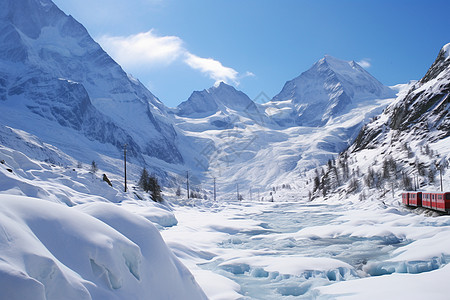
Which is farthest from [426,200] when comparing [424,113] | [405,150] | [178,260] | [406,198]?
[424,113]

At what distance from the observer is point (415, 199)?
164 feet

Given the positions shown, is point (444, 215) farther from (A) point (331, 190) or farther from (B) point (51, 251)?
(A) point (331, 190)

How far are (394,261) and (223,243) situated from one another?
12472mm

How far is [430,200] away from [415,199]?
6899 millimetres

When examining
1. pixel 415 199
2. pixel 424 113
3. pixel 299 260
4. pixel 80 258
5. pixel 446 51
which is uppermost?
pixel 446 51

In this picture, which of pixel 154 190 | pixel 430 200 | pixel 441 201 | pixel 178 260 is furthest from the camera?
pixel 154 190

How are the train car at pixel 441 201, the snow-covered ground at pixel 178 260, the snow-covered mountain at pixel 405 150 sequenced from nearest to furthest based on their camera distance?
the snow-covered ground at pixel 178 260
the train car at pixel 441 201
the snow-covered mountain at pixel 405 150

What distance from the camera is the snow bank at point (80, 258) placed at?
4.99 metres

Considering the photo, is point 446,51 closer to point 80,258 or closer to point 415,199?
point 415,199

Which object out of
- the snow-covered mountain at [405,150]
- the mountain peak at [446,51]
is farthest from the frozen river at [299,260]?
the mountain peak at [446,51]

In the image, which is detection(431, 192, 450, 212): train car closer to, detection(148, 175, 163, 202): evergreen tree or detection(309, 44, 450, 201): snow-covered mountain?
detection(309, 44, 450, 201): snow-covered mountain

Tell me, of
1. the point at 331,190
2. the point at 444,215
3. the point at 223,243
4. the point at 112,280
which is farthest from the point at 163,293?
the point at 331,190

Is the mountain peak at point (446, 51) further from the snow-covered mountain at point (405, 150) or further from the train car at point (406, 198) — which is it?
the train car at point (406, 198)

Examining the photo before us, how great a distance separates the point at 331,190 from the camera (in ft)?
394
